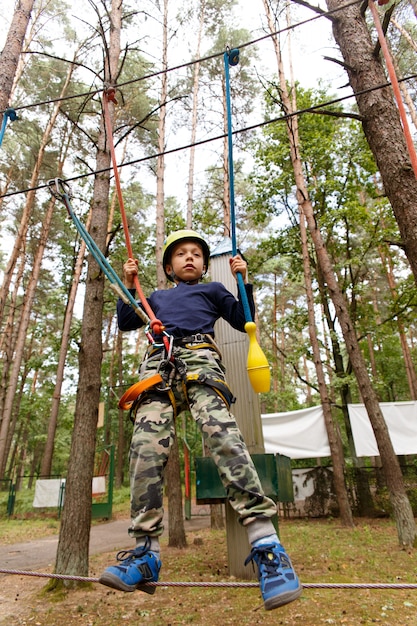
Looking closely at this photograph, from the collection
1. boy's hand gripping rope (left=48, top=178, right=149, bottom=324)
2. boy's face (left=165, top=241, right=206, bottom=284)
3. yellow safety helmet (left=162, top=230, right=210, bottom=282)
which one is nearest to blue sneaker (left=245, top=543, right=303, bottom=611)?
boy's hand gripping rope (left=48, top=178, right=149, bottom=324)

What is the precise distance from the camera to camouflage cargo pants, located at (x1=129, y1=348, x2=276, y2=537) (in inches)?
69.6

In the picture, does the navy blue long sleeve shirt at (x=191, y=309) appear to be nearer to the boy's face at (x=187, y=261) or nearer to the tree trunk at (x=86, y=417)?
Answer: the boy's face at (x=187, y=261)

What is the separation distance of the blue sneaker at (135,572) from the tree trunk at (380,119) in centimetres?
225

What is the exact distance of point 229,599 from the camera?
12.7 ft

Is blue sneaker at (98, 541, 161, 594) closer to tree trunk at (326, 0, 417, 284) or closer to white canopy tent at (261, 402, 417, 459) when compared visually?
tree trunk at (326, 0, 417, 284)

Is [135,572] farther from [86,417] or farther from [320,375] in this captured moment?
[320,375]

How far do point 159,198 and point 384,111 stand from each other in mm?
6008

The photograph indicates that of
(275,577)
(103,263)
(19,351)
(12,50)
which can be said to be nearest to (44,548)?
(19,351)

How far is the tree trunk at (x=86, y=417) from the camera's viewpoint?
4035mm

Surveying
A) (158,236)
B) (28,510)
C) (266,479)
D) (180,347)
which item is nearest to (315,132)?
(158,236)

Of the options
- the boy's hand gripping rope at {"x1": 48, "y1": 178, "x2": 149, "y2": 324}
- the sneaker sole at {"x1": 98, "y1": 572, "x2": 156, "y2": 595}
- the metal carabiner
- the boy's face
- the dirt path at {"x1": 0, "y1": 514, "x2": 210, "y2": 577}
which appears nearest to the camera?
the sneaker sole at {"x1": 98, "y1": 572, "x2": 156, "y2": 595}

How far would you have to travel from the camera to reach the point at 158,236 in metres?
Answer: 8.10

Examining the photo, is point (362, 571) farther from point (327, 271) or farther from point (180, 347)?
point (327, 271)

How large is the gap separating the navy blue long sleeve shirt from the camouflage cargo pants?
0.26 m
